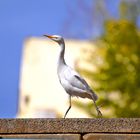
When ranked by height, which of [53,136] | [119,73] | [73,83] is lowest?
[119,73]

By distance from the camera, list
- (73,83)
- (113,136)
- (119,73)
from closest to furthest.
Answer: (113,136), (73,83), (119,73)

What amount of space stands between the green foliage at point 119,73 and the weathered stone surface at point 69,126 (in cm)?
1793

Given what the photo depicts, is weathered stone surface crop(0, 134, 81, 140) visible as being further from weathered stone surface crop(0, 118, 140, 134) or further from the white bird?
the white bird

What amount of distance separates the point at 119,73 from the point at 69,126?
60.9ft

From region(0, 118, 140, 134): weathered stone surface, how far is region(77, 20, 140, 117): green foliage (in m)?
17.9

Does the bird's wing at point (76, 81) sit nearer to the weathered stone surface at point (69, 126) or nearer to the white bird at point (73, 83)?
the white bird at point (73, 83)

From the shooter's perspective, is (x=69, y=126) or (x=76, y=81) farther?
(x=76, y=81)

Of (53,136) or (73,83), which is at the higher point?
(73,83)

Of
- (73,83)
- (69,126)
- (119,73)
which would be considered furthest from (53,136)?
(119,73)

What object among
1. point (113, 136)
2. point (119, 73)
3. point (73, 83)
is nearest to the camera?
point (113, 136)

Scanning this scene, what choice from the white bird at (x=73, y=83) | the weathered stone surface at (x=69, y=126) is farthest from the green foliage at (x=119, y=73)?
the weathered stone surface at (x=69, y=126)

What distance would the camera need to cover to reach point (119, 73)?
25422 millimetres

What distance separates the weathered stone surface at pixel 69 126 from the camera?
6867 mm

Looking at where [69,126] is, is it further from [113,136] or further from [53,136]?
[113,136]
